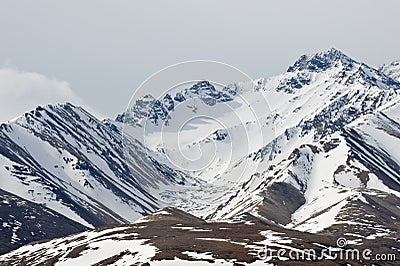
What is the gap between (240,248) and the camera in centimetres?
15088

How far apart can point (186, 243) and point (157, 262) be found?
22.1 metres

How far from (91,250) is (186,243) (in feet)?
83.1

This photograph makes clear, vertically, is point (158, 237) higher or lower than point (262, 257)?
higher

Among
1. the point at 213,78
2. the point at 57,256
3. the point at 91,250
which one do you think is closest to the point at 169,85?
the point at 213,78

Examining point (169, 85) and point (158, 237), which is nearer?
point (169, 85)

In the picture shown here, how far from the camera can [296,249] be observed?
15425 centimetres

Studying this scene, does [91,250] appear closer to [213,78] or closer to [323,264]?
[323,264]

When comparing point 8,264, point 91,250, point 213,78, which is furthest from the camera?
point 8,264

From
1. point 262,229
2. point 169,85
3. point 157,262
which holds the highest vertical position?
point 262,229

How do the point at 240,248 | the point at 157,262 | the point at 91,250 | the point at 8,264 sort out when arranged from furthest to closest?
the point at 8,264, the point at 91,250, the point at 240,248, the point at 157,262
